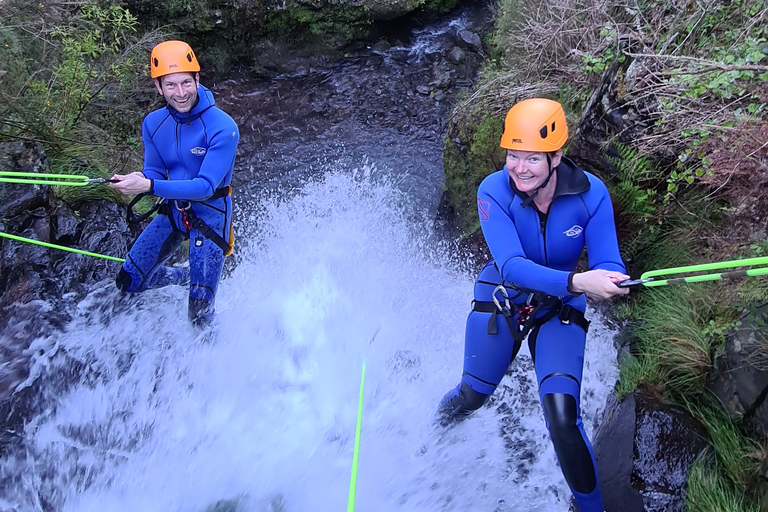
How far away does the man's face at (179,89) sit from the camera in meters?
3.64

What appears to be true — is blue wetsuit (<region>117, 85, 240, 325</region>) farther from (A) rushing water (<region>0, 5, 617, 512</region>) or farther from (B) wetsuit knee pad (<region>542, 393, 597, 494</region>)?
(B) wetsuit knee pad (<region>542, 393, 597, 494</region>)

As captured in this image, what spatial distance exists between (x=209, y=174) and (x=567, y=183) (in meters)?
2.35

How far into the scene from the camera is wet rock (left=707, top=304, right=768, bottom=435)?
309 centimetres

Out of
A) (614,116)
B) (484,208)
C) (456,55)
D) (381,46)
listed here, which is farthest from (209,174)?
(381,46)

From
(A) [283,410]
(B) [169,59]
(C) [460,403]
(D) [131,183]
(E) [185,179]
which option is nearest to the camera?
(D) [131,183]

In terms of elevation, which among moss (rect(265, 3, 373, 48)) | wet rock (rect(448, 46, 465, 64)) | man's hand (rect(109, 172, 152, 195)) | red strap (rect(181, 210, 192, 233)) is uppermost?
moss (rect(265, 3, 373, 48))

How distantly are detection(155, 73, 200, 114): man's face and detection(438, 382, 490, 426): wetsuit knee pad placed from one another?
8.73ft

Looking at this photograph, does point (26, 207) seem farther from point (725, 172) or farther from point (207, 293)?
point (725, 172)

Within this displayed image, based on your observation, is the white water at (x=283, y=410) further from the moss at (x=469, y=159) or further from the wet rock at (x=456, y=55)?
the wet rock at (x=456, y=55)

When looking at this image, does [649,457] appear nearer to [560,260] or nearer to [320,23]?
[560,260]

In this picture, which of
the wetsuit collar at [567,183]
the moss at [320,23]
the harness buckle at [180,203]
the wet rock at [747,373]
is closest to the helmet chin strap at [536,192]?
the wetsuit collar at [567,183]

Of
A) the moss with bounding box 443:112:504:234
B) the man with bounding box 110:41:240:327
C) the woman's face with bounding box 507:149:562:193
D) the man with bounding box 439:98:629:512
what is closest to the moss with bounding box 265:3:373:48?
the moss with bounding box 443:112:504:234

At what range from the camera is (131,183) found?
11.1 ft

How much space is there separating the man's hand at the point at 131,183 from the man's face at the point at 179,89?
0.58m
